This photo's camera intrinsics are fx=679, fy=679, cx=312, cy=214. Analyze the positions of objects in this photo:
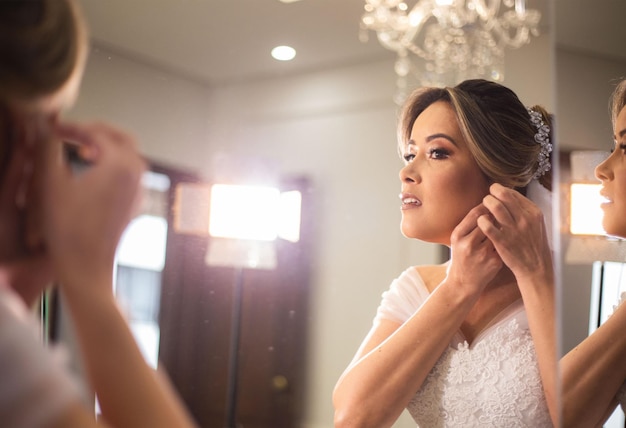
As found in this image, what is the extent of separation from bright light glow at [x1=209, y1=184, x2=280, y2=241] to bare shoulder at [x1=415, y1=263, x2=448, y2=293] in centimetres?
20

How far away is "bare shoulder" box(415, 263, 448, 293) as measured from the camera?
2.80ft

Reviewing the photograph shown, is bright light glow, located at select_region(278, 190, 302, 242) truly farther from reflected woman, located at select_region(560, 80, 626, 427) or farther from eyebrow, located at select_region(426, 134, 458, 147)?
reflected woman, located at select_region(560, 80, 626, 427)

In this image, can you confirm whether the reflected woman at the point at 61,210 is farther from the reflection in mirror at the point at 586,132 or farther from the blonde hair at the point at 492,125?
the reflection in mirror at the point at 586,132

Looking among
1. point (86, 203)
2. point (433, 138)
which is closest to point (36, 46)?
point (86, 203)

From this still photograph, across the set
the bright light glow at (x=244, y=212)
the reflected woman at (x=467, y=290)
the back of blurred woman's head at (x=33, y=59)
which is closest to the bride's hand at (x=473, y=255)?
the reflected woman at (x=467, y=290)

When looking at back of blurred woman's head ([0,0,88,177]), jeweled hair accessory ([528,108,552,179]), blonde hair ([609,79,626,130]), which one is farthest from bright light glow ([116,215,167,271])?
blonde hair ([609,79,626,130])

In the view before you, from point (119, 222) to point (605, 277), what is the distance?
62cm

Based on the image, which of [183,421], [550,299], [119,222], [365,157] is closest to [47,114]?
[119,222]

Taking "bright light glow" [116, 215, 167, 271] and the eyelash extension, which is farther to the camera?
the eyelash extension

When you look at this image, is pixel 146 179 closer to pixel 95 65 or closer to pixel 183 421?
pixel 95 65

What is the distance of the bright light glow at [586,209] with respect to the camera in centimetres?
89

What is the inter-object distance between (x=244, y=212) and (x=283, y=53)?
0.21 meters

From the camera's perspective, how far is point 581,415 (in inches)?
33.6

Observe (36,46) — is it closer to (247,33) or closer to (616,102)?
(247,33)
